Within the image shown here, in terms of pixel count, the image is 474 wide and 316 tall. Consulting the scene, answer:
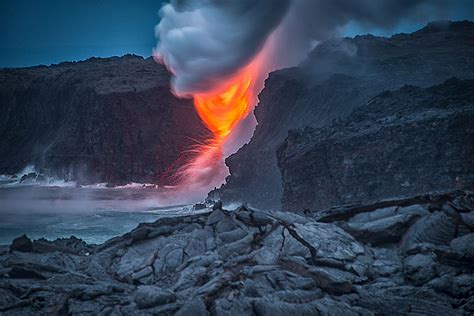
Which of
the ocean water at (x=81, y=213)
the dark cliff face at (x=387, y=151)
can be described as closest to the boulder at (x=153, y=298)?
the dark cliff face at (x=387, y=151)

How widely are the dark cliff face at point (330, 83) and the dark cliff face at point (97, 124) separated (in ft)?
97.1

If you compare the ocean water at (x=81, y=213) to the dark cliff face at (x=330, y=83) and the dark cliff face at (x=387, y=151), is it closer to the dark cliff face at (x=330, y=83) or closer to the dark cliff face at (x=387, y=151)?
the dark cliff face at (x=330, y=83)

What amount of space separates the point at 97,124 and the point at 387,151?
57.7 metres

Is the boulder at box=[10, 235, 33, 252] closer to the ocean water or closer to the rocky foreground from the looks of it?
the rocky foreground

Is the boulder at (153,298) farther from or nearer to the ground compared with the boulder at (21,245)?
nearer to the ground

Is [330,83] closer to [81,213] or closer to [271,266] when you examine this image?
[81,213]

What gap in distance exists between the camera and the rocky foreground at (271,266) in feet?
20.5

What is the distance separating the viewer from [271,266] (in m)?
7.56

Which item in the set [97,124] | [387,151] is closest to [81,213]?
[387,151]

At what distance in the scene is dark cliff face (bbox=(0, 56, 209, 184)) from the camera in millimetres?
64562

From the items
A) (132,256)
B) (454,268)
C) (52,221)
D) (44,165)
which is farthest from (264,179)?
(44,165)

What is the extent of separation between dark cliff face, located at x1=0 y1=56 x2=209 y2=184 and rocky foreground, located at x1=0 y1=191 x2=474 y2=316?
54.8m

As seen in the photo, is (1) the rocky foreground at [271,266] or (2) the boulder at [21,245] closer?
(1) the rocky foreground at [271,266]

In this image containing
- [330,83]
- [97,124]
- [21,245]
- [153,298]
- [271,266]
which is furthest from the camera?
[97,124]
